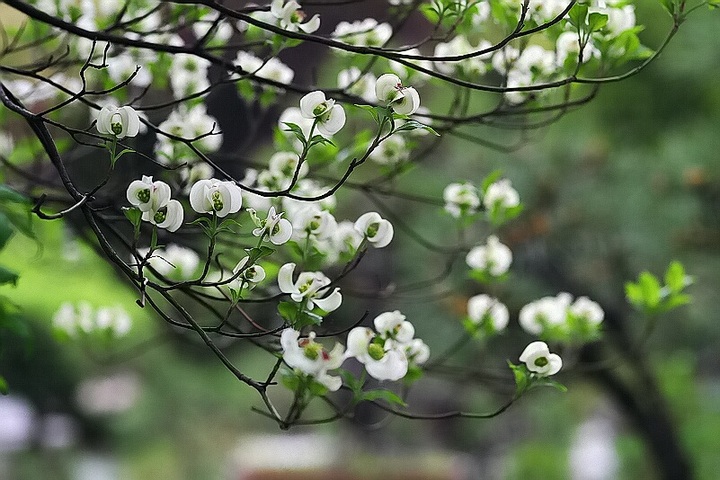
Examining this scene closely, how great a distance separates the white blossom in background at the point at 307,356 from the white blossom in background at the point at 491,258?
256 millimetres

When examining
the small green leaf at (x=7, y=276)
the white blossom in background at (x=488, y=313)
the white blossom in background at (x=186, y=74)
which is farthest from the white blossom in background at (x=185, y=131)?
the white blossom in background at (x=488, y=313)

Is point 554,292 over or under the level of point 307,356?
over

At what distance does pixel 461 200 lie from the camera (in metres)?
0.62

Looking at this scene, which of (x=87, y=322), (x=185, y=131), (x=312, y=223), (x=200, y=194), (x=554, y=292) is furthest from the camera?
(x=554, y=292)

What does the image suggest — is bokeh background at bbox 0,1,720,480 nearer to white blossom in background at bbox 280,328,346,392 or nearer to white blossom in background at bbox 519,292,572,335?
Answer: white blossom in background at bbox 519,292,572,335

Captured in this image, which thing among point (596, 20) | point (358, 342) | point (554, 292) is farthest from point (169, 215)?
point (554, 292)

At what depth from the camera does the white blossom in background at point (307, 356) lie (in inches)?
15.6

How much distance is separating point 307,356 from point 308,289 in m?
0.04

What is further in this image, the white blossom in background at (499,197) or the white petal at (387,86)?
the white blossom in background at (499,197)

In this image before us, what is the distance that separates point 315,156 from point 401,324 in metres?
0.21

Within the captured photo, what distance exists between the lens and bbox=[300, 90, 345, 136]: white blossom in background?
1.27ft

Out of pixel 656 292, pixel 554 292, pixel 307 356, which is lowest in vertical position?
pixel 307 356

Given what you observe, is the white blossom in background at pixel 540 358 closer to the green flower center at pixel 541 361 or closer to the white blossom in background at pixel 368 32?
the green flower center at pixel 541 361

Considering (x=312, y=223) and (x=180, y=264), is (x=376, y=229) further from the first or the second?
(x=180, y=264)
